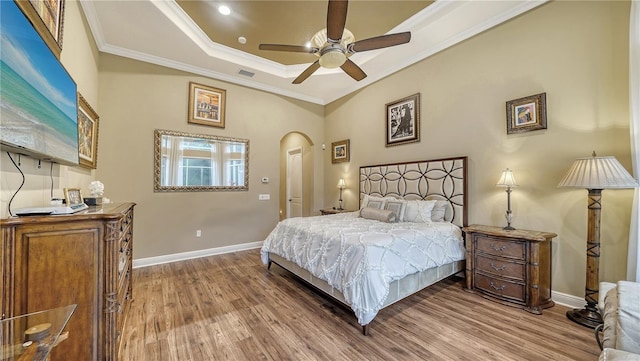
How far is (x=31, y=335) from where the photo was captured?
0.93 metres

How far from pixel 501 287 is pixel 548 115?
6.59 ft

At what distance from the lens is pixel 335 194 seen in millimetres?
5801

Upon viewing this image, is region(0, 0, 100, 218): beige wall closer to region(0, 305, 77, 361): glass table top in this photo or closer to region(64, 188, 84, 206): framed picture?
region(64, 188, 84, 206): framed picture

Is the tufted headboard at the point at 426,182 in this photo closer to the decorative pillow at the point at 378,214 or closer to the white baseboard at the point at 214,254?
the decorative pillow at the point at 378,214

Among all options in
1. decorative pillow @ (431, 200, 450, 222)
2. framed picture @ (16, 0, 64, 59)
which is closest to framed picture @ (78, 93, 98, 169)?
framed picture @ (16, 0, 64, 59)

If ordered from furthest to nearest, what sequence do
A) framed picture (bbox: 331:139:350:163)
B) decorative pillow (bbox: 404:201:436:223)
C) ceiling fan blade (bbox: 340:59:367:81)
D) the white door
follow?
the white door, framed picture (bbox: 331:139:350:163), decorative pillow (bbox: 404:201:436:223), ceiling fan blade (bbox: 340:59:367:81)

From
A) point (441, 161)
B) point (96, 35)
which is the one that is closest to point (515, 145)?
point (441, 161)

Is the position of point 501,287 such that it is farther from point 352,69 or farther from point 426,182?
point 352,69

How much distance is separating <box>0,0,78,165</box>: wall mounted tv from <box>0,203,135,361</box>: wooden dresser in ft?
1.52

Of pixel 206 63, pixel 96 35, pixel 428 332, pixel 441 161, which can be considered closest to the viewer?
pixel 428 332

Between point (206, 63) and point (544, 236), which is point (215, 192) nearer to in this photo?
point (206, 63)

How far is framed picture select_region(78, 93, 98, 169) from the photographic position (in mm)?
2662

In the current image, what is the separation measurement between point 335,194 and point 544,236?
383 centimetres

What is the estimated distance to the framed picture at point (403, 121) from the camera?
4.09 meters
